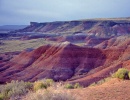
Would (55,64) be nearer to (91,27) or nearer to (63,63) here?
(63,63)

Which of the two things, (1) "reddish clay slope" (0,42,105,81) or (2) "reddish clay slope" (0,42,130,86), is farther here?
(1) "reddish clay slope" (0,42,105,81)

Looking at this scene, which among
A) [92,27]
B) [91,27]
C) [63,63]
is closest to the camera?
[63,63]

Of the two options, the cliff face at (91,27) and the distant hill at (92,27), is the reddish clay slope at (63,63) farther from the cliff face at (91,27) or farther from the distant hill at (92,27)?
the cliff face at (91,27)

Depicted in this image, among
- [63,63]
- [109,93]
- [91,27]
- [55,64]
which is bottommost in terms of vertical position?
[55,64]

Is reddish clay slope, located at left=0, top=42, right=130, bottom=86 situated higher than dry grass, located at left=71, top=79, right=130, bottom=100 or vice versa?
dry grass, located at left=71, top=79, right=130, bottom=100

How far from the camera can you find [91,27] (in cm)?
13388

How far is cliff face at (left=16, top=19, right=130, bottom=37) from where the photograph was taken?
116 m

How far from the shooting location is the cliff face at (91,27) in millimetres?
115938

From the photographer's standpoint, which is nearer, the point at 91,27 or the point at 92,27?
the point at 92,27

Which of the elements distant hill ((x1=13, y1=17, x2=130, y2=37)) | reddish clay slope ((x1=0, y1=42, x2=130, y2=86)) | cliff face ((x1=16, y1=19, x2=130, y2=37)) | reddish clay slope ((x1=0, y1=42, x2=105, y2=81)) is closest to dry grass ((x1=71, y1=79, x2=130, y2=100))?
reddish clay slope ((x1=0, y1=42, x2=130, y2=86))

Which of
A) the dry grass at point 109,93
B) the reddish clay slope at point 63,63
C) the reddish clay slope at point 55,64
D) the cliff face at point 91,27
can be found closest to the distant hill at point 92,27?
the cliff face at point 91,27

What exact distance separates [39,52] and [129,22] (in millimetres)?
71504

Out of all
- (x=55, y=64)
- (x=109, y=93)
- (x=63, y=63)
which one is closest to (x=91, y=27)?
(x=63, y=63)

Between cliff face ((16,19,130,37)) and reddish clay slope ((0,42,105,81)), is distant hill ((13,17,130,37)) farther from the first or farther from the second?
reddish clay slope ((0,42,105,81))
